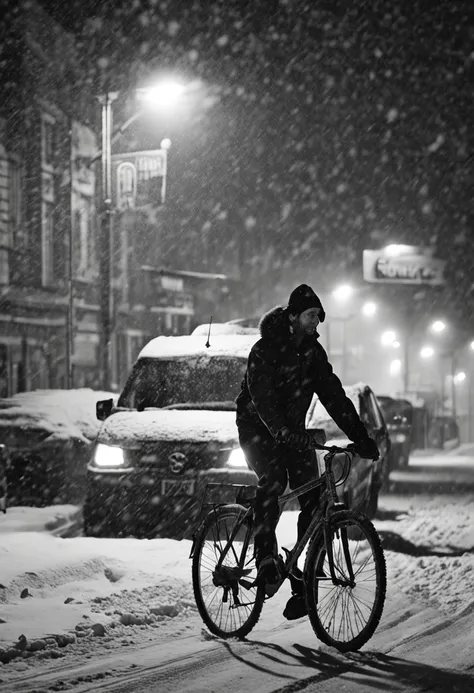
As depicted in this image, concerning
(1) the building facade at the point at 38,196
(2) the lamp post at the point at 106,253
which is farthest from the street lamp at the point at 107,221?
(1) the building facade at the point at 38,196

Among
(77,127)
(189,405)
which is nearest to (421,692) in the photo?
(189,405)

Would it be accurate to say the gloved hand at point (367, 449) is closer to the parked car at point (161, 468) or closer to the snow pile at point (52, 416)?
the parked car at point (161, 468)

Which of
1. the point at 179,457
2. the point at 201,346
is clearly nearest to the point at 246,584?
the point at 179,457

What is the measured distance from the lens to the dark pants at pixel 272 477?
19.6ft

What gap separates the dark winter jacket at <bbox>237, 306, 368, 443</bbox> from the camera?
5.96 m

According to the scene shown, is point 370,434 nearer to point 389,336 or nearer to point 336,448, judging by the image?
point 336,448

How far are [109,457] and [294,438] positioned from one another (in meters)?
4.15

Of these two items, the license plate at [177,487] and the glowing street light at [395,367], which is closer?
the license plate at [177,487]

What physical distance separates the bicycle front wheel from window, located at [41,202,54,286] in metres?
24.9

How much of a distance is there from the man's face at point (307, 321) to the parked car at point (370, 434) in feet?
9.23

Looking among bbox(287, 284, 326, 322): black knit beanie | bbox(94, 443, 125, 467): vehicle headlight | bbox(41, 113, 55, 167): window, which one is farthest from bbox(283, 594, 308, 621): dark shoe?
bbox(41, 113, 55, 167): window

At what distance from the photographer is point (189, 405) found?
34.2 feet

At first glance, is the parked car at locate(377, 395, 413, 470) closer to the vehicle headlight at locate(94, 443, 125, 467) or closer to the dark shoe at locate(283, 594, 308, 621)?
the vehicle headlight at locate(94, 443, 125, 467)

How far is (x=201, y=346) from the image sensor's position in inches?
439
